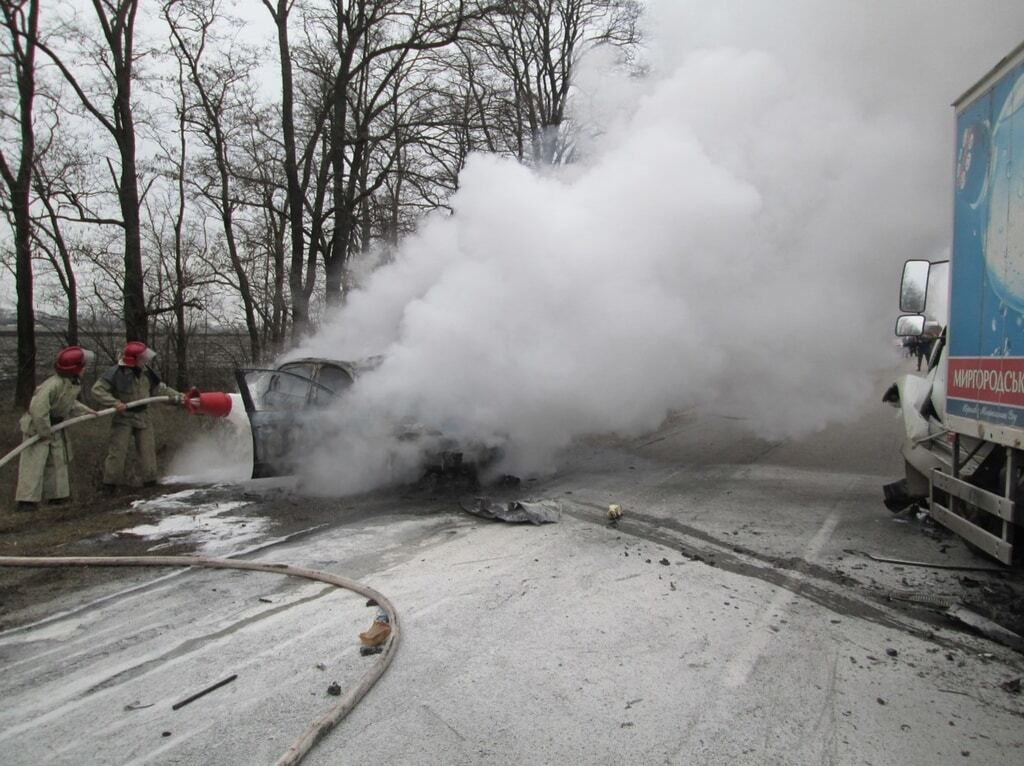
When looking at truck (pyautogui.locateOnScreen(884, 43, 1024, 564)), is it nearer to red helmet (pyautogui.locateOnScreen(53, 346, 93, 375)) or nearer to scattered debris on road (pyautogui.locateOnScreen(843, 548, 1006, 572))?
scattered debris on road (pyautogui.locateOnScreen(843, 548, 1006, 572))

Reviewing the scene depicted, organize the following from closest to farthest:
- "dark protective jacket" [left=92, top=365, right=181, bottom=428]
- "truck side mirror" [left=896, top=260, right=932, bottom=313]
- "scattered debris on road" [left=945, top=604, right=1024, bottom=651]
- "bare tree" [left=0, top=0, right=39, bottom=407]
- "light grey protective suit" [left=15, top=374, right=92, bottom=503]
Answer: "scattered debris on road" [left=945, top=604, right=1024, bottom=651] → "truck side mirror" [left=896, top=260, right=932, bottom=313] → "light grey protective suit" [left=15, top=374, right=92, bottom=503] → "dark protective jacket" [left=92, top=365, right=181, bottom=428] → "bare tree" [left=0, top=0, right=39, bottom=407]

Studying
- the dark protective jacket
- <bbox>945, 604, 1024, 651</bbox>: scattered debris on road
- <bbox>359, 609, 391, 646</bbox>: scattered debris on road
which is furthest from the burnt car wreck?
<bbox>945, 604, 1024, 651</bbox>: scattered debris on road

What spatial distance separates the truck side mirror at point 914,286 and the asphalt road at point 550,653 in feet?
6.10

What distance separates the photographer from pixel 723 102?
664cm

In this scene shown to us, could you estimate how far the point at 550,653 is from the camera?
3297 millimetres

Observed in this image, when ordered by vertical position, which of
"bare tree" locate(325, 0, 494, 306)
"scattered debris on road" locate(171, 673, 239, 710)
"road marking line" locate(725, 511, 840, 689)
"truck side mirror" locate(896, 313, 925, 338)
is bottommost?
"scattered debris on road" locate(171, 673, 239, 710)

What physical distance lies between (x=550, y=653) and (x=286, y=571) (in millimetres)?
2042

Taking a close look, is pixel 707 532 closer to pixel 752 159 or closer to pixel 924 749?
pixel 924 749

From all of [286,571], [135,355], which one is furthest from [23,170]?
[286,571]

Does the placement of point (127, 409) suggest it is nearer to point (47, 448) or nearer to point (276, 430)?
point (47, 448)

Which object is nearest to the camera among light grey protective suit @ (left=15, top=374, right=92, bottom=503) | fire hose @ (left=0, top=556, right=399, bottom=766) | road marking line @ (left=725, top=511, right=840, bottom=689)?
fire hose @ (left=0, top=556, right=399, bottom=766)

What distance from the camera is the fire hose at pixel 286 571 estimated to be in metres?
2.56

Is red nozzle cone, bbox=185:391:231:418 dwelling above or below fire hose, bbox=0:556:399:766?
above

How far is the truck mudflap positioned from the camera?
355 cm
